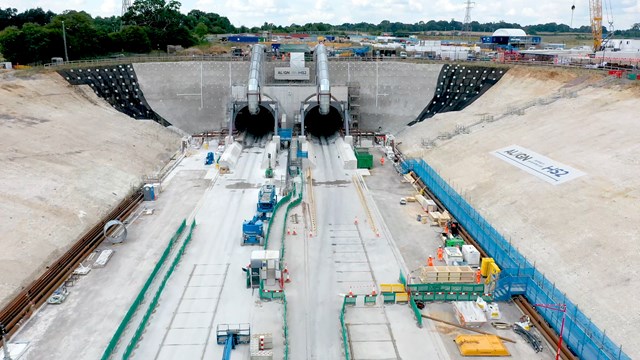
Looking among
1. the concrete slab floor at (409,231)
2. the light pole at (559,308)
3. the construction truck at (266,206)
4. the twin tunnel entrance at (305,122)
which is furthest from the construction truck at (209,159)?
the light pole at (559,308)

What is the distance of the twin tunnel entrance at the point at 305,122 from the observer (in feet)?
192

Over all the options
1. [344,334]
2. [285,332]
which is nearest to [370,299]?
[344,334]

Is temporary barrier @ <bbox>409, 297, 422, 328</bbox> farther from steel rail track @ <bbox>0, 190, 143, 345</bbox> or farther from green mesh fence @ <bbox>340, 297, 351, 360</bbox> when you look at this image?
steel rail track @ <bbox>0, 190, 143, 345</bbox>

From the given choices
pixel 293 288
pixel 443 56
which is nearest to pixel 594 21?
pixel 443 56

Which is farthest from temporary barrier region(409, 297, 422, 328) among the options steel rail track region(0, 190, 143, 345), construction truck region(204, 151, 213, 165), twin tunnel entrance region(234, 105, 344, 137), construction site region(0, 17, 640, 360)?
twin tunnel entrance region(234, 105, 344, 137)

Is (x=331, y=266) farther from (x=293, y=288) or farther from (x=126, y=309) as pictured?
(x=126, y=309)

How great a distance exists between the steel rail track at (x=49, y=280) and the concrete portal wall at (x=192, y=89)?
90.6 feet

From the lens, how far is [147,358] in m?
19.0

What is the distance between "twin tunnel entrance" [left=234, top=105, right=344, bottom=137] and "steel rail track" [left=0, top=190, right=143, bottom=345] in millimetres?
28283

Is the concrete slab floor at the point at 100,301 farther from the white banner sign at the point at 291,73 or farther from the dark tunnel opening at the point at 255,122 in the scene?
the white banner sign at the point at 291,73

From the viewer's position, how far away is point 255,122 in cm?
6175

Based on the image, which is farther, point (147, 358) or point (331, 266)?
point (331, 266)

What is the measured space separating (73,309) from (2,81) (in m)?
34.3

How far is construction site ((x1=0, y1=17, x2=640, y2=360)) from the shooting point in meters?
20.3
